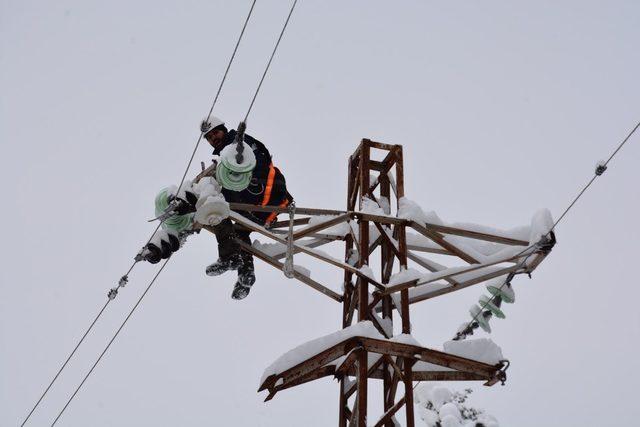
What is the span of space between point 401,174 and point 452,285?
1.43m

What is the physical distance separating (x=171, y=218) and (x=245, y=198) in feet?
2.82

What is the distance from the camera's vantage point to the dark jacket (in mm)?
8203

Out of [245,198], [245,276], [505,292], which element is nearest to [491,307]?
[505,292]

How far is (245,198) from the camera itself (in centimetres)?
823

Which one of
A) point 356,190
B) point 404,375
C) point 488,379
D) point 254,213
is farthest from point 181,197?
point 488,379

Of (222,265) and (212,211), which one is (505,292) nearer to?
(222,265)

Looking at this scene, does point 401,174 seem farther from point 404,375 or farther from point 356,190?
point 404,375

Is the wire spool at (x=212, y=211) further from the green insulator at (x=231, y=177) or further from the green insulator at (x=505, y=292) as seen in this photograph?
the green insulator at (x=505, y=292)

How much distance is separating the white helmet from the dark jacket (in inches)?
17.5

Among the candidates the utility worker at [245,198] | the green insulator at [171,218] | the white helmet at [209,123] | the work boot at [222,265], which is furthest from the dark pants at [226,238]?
the white helmet at [209,123]

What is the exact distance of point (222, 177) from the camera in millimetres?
7406

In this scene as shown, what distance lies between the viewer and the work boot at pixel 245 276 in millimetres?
8461

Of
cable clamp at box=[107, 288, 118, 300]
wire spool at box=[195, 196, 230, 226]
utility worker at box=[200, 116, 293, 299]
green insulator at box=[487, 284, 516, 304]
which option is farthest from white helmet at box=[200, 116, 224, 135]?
green insulator at box=[487, 284, 516, 304]

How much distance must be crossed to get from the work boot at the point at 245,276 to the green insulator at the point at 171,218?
0.79 m
